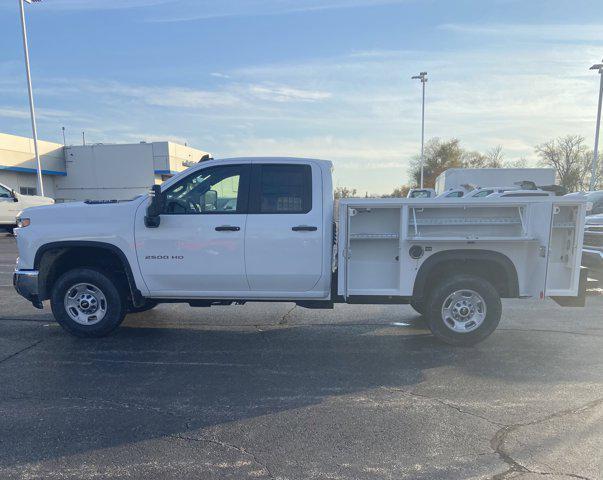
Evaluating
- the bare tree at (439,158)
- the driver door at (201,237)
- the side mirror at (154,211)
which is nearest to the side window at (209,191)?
the driver door at (201,237)

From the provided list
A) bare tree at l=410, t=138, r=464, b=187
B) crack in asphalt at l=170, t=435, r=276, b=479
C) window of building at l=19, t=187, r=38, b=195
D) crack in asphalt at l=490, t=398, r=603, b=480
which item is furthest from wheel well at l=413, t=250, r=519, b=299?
bare tree at l=410, t=138, r=464, b=187

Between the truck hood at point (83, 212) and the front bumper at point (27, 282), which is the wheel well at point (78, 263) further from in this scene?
the truck hood at point (83, 212)

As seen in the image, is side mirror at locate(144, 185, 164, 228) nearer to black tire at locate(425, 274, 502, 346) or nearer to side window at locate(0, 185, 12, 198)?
black tire at locate(425, 274, 502, 346)

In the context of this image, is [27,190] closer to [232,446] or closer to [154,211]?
[154,211]

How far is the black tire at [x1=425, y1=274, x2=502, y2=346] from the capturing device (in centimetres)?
516

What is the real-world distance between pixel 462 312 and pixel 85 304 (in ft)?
15.1

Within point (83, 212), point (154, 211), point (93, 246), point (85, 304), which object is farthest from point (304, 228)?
point (85, 304)

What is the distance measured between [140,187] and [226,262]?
32706 mm

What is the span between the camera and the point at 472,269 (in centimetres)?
530

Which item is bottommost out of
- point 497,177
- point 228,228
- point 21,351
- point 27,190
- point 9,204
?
point 21,351

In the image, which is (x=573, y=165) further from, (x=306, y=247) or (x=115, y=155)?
(x=306, y=247)

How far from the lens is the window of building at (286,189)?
524 centimetres

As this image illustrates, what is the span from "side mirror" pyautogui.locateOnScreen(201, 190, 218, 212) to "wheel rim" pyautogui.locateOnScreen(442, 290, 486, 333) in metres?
2.97

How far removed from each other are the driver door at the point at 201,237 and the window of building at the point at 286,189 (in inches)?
9.3
